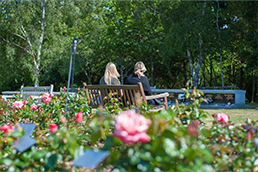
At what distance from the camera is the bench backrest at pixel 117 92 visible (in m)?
3.92

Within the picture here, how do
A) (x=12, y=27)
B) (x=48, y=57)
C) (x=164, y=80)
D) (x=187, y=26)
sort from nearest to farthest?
1. (x=187, y=26)
2. (x=12, y=27)
3. (x=48, y=57)
4. (x=164, y=80)

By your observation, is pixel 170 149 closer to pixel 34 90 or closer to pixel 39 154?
pixel 39 154

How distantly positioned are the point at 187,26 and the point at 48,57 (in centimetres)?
1043

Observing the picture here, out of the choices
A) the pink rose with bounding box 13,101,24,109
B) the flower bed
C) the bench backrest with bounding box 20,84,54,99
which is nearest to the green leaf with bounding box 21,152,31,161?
the flower bed

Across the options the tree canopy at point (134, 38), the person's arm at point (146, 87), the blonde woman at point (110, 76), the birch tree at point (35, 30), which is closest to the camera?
the person's arm at point (146, 87)

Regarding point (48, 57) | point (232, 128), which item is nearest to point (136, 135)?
point (232, 128)

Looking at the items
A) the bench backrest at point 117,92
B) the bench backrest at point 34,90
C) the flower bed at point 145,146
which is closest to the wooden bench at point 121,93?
the bench backrest at point 117,92

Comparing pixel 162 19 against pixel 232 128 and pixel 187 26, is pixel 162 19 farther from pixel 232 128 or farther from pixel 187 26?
pixel 232 128

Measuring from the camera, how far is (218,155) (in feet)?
6.64

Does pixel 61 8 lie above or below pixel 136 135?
above

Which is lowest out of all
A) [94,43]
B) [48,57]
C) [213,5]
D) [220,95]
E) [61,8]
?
[220,95]

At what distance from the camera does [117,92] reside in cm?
418

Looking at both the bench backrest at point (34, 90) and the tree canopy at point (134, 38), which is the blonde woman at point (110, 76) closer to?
the bench backrest at point (34, 90)

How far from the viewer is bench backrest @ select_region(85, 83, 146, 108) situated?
3922 millimetres
